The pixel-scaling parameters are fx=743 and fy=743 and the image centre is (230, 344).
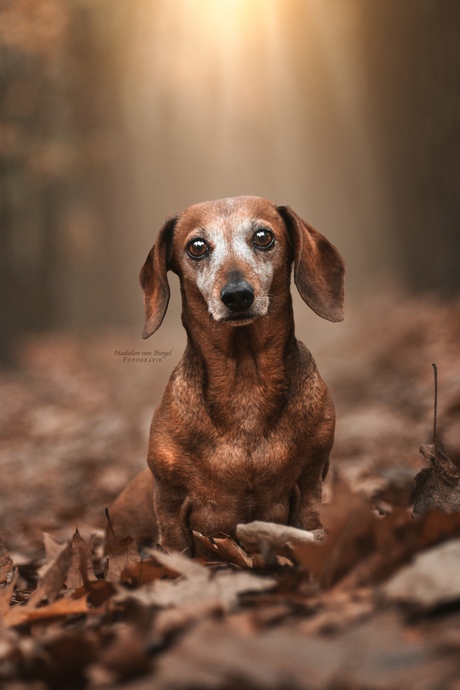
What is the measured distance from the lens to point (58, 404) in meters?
9.99

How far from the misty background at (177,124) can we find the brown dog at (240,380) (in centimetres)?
784

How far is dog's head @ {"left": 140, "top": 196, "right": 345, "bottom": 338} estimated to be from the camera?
9.79ft

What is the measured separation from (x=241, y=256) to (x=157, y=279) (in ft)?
1.39

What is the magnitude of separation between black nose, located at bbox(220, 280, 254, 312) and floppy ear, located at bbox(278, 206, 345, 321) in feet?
1.07

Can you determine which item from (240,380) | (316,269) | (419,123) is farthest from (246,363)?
(419,123)

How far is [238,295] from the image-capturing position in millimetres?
2736

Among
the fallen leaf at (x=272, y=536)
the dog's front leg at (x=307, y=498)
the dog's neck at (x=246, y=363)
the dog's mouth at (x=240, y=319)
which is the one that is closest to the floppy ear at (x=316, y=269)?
the dog's neck at (x=246, y=363)

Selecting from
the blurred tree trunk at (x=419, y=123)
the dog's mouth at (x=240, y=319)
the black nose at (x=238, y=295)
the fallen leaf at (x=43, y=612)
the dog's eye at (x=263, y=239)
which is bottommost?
the fallen leaf at (x=43, y=612)

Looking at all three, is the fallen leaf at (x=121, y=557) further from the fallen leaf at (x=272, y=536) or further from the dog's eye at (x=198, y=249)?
the dog's eye at (x=198, y=249)

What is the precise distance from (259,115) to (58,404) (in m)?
27.8

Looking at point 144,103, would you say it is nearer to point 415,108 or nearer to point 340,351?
point 415,108

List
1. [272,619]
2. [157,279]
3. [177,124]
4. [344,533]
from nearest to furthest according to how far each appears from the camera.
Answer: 1. [272,619]
2. [344,533]
3. [157,279]
4. [177,124]

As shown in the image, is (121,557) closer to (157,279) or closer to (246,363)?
(246,363)

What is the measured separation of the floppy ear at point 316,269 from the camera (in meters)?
3.05
